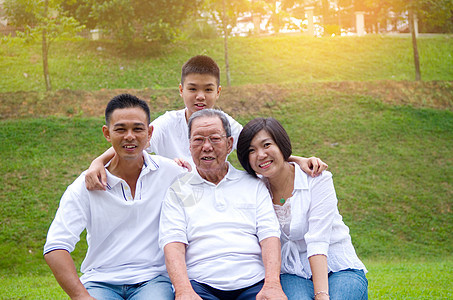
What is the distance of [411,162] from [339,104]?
2769 mm

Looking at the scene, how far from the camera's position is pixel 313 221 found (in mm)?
3160

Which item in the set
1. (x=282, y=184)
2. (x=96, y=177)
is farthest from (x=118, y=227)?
(x=282, y=184)

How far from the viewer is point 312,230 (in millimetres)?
3135

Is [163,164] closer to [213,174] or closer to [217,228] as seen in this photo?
[213,174]

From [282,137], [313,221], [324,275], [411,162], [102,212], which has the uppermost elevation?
[282,137]

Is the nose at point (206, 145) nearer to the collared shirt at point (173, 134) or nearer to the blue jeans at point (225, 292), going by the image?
the blue jeans at point (225, 292)

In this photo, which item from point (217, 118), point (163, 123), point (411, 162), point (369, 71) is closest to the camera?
point (217, 118)

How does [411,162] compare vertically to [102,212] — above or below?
below

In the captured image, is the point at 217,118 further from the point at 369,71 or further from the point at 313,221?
the point at 369,71

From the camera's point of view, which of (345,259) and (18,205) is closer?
(345,259)

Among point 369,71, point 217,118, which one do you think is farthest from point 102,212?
point 369,71

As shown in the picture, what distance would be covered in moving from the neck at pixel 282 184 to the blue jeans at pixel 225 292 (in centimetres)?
63

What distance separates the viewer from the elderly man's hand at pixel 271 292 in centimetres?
280

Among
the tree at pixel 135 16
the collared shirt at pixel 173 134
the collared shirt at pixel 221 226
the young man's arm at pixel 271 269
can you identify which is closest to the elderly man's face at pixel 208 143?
the collared shirt at pixel 221 226
